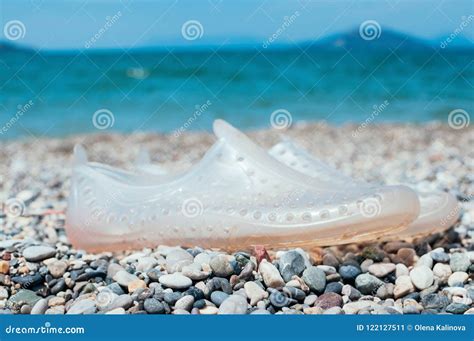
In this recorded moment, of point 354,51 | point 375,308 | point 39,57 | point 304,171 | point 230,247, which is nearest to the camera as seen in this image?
point 375,308

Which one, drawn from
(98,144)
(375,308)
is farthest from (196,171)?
(98,144)

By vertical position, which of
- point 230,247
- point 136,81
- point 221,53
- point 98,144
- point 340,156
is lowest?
point 230,247

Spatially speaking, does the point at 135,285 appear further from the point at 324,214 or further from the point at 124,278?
the point at 324,214

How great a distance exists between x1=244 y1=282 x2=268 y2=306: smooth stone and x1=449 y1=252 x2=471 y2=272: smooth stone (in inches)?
38.5

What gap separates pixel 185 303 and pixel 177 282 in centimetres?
12

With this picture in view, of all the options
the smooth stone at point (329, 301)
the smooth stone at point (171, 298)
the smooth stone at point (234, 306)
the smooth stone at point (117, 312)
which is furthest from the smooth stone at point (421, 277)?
the smooth stone at point (117, 312)

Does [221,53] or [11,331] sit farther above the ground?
[221,53]

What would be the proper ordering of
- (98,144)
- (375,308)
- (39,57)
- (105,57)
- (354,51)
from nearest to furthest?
(375,308)
(98,144)
(39,57)
(354,51)
(105,57)

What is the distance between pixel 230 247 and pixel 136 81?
12959 millimetres

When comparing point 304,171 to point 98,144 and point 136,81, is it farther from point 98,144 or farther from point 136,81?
point 136,81

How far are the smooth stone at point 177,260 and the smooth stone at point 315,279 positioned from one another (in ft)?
1.71

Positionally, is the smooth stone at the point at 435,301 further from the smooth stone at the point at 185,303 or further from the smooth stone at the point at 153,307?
the smooth stone at the point at 153,307

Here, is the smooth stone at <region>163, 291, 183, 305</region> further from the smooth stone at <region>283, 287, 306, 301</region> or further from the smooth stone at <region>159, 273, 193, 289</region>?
the smooth stone at <region>283, 287, 306, 301</region>

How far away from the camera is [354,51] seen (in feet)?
54.8
